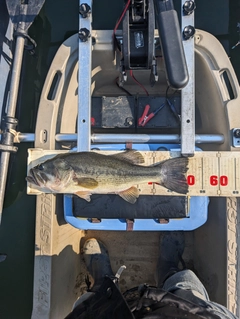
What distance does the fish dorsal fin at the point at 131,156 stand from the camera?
1900 mm

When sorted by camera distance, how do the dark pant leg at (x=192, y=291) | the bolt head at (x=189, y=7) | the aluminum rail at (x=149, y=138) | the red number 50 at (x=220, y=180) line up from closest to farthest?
the dark pant leg at (x=192, y=291)
the bolt head at (x=189, y=7)
the red number 50 at (x=220, y=180)
the aluminum rail at (x=149, y=138)

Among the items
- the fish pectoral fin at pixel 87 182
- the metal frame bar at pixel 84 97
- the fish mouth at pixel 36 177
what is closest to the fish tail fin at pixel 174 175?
the fish pectoral fin at pixel 87 182

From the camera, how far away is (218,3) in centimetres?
278

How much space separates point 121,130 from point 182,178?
104 centimetres

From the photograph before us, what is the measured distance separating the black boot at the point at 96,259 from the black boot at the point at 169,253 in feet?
1.63

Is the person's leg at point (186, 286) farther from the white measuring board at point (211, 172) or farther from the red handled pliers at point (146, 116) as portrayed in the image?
the red handled pliers at point (146, 116)

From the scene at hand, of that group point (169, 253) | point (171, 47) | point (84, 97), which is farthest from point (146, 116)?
point (169, 253)

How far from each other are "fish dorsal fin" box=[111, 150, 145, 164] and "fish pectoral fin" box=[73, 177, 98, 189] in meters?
0.25

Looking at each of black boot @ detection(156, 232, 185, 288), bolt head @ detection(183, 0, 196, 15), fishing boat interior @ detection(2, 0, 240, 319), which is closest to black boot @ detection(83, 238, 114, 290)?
fishing boat interior @ detection(2, 0, 240, 319)

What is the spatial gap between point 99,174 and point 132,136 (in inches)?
17.4

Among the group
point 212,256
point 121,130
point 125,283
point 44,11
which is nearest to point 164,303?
point 212,256

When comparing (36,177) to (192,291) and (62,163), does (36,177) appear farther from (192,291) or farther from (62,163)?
(192,291)

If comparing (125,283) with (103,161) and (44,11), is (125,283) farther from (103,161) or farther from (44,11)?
(44,11)

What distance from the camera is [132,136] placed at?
2.05m
